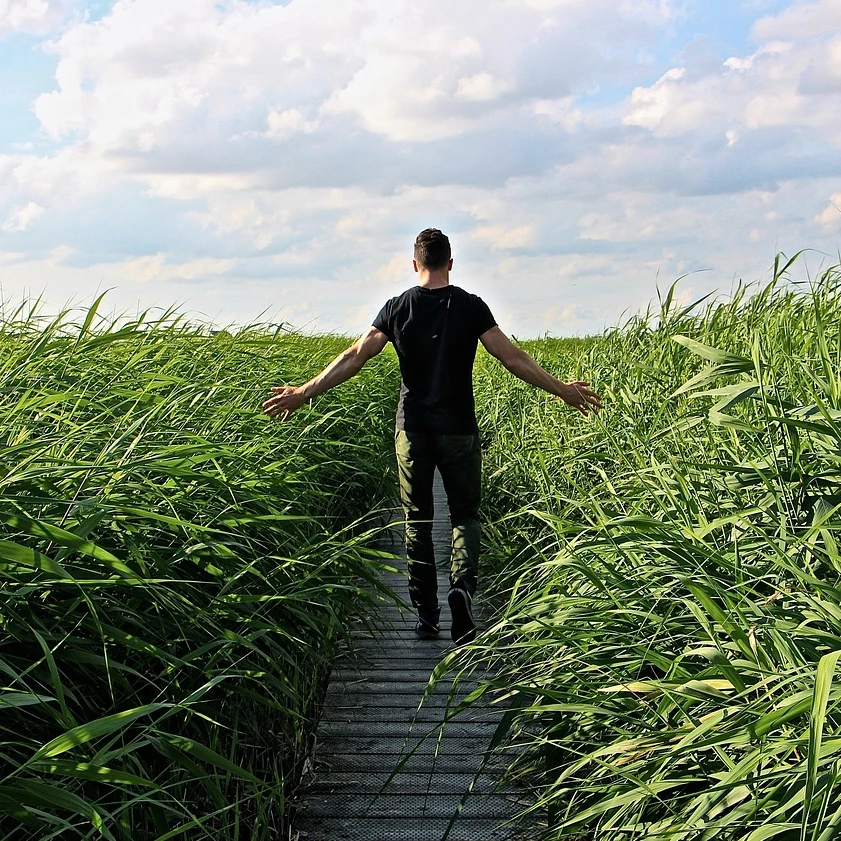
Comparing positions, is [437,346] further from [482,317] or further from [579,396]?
[579,396]

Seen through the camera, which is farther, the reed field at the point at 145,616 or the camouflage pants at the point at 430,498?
the camouflage pants at the point at 430,498

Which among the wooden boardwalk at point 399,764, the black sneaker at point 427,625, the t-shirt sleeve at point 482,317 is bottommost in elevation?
the wooden boardwalk at point 399,764

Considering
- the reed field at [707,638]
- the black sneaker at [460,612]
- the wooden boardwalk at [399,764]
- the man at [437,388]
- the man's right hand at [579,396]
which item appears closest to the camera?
the reed field at [707,638]

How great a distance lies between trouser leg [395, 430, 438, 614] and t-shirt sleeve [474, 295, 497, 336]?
61cm

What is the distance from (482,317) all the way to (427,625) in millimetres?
1571

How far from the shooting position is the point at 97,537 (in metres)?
2.65

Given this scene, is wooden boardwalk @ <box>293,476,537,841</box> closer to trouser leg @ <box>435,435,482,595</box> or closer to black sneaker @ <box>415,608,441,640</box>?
black sneaker @ <box>415,608,441,640</box>

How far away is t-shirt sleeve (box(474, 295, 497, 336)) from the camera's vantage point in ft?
16.1

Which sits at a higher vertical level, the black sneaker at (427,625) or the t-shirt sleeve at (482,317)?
the t-shirt sleeve at (482,317)

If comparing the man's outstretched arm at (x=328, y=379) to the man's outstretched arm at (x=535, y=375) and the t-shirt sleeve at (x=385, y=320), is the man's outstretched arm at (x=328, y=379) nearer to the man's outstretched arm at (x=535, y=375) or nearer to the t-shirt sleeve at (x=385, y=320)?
the t-shirt sleeve at (x=385, y=320)

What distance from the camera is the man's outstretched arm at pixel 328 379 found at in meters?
4.50

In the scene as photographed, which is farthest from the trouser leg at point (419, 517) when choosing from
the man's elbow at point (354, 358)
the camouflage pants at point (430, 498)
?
the man's elbow at point (354, 358)

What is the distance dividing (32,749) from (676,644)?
1.67m

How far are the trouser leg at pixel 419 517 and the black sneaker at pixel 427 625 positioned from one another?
20 millimetres
